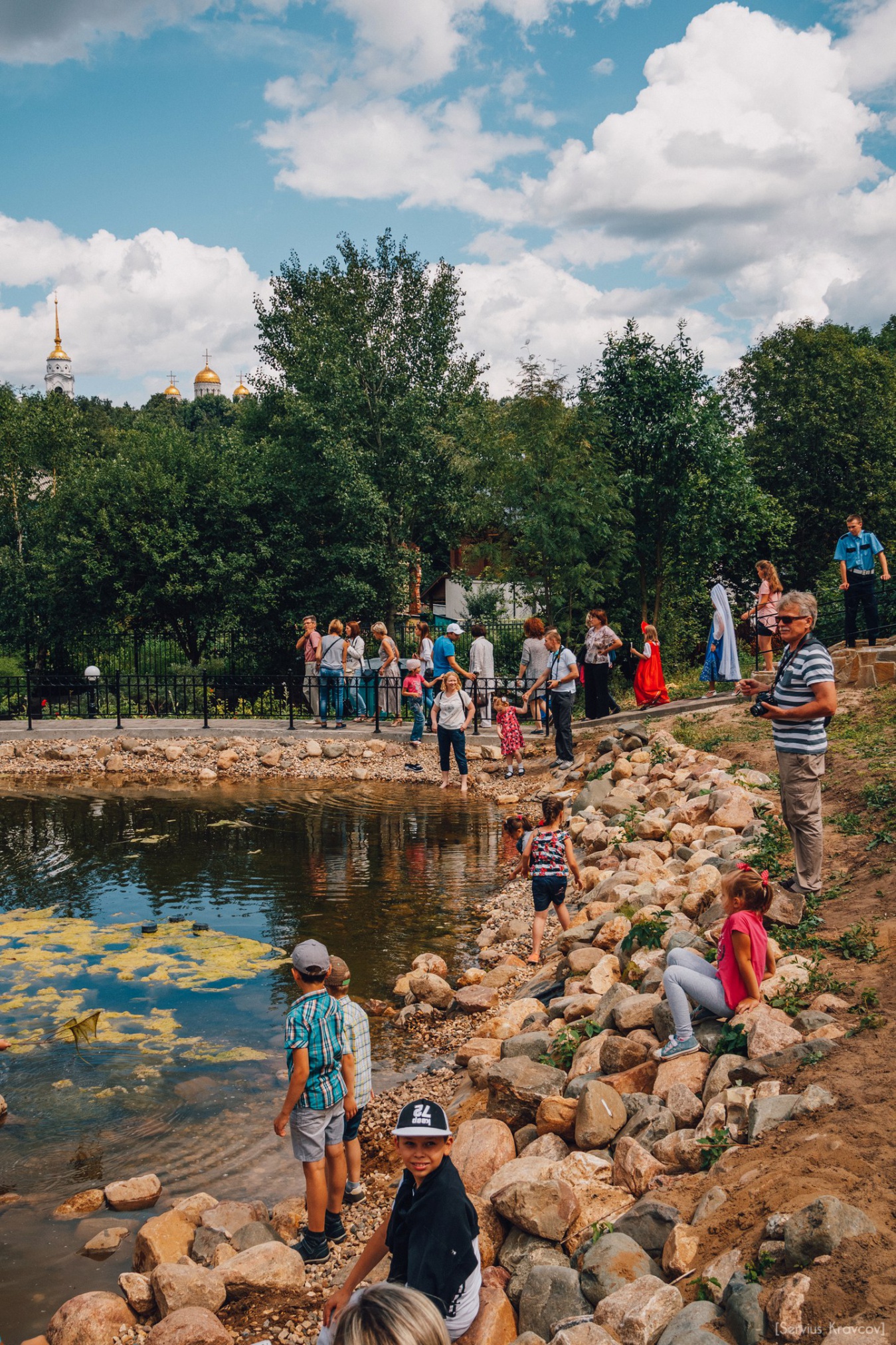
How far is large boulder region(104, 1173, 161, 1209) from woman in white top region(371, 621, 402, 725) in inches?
529

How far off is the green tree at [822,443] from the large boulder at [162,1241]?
29.6 meters

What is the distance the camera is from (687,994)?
5230 millimetres

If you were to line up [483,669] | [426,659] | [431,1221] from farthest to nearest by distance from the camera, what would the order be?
[483,669]
[426,659]
[431,1221]

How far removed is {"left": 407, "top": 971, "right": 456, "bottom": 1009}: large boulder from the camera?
762cm

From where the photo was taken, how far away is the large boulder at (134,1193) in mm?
5242

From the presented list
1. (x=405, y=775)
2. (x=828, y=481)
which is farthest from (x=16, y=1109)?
(x=828, y=481)

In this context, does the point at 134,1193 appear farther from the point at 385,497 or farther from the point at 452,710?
the point at 385,497

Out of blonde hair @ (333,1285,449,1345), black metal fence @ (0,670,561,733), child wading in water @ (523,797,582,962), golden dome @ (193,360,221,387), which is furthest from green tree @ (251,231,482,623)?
golden dome @ (193,360,221,387)

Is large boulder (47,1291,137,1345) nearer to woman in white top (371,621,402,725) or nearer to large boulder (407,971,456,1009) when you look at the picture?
large boulder (407,971,456,1009)

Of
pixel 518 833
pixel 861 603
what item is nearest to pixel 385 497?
pixel 861 603

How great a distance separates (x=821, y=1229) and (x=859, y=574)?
11602mm

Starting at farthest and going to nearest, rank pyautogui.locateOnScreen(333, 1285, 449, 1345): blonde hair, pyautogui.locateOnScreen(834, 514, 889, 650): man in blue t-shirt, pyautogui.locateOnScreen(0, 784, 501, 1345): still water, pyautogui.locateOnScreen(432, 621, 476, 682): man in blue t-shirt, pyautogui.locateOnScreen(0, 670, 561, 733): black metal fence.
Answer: pyautogui.locateOnScreen(0, 670, 561, 733): black metal fence
pyautogui.locateOnScreen(432, 621, 476, 682): man in blue t-shirt
pyautogui.locateOnScreen(834, 514, 889, 650): man in blue t-shirt
pyautogui.locateOnScreen(0, 784, 501, 1345): still water
pyautogui.locateOnScreen(333, 1285, 449, 1345): blonde hair

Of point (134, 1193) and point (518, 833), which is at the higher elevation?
point (518, 833)

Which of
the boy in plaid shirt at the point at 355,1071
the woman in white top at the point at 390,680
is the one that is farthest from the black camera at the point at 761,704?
the woman in white top at the point at 390,680
